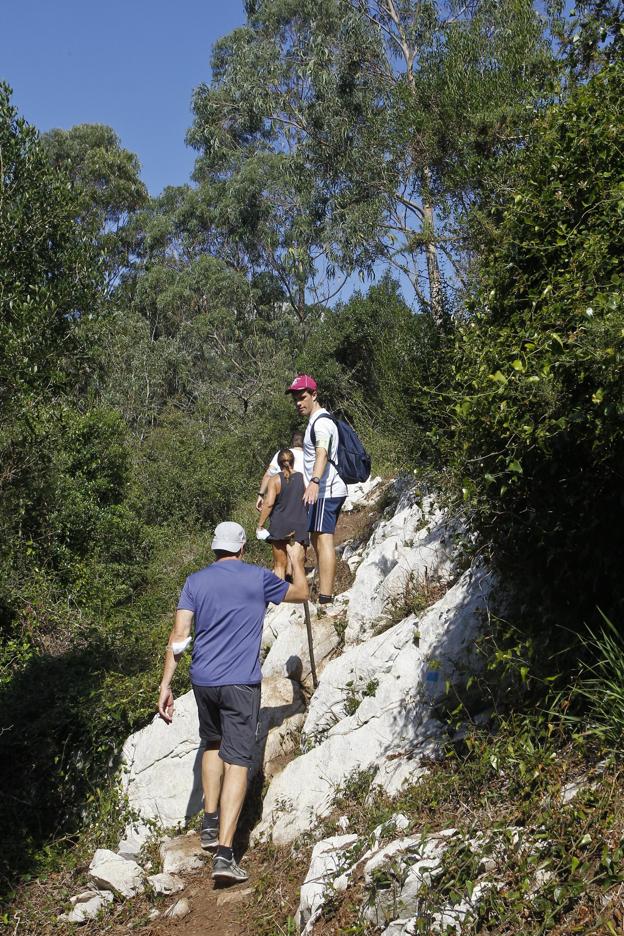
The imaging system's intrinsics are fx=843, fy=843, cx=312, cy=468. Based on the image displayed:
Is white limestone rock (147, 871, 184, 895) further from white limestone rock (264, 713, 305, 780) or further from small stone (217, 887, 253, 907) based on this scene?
white limestone rock (264, 713, 305, 780)

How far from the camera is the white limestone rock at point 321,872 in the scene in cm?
418

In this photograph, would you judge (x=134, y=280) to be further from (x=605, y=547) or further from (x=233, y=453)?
(x=605, y=547)

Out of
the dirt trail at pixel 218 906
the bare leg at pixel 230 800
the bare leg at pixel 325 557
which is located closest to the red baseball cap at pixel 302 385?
the bare leg at pixel 325 557

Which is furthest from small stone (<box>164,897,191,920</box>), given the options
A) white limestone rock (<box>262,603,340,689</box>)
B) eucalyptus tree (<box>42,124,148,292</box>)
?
eucalyptus tree (<box>42,124,148,292</box>)

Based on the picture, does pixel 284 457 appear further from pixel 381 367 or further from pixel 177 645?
pixel 381 367

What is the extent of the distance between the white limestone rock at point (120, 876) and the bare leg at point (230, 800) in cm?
114

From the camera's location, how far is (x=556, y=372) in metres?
3.62

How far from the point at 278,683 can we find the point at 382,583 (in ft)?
3.95

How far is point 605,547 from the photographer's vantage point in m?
4.00

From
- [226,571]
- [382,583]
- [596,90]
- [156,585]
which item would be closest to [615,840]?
[226,571]

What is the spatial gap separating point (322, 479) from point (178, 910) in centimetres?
349

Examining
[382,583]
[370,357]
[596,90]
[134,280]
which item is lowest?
[382,583]

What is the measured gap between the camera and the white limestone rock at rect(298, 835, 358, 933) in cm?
418

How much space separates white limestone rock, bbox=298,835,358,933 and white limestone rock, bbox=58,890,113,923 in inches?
74.2
